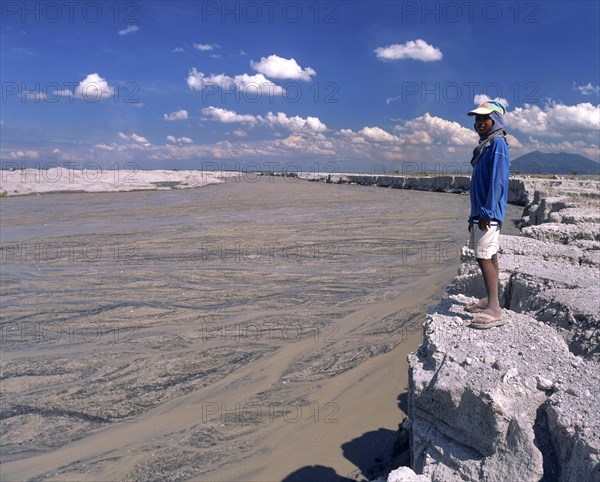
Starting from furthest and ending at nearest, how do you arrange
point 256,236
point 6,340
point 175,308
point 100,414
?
1. point 256,236
2. point 175,308
3. point 6,340
4. point 100,414

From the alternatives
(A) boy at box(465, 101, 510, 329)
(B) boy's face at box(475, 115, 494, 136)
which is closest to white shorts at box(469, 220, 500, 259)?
(A) boy at box(465, 101, 510, 329)

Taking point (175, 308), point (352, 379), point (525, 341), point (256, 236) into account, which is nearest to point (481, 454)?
point (525, 341)

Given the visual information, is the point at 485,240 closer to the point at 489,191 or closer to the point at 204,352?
the point at 489,191

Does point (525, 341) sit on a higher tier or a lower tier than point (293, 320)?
higher

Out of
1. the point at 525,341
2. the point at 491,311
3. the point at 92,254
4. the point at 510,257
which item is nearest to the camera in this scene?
the point at 525,341

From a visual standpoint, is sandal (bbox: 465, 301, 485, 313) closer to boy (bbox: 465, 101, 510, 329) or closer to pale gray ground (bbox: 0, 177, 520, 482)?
boy (bbox: 465, 101, 510, 329)

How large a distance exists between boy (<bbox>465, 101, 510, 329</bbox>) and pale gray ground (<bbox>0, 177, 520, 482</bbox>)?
155cm

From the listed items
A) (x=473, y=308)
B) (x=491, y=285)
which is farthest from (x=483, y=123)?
(x=473, y=308)

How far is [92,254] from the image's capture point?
1132cm

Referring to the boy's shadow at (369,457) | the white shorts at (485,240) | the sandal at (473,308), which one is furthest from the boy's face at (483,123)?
the boy's shadow at (369,457)

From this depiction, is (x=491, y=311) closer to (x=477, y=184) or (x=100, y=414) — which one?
(x=477, y=184)

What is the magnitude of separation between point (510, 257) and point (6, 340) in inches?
256

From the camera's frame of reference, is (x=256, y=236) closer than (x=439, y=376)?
No

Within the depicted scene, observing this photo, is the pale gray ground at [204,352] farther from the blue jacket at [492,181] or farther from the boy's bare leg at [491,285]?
the blue jacket at [492,181]
